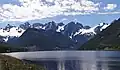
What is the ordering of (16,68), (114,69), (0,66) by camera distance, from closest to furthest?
1. (0,66)
2. (16,68)
3. (114,69)

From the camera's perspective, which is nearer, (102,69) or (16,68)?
(16,68)

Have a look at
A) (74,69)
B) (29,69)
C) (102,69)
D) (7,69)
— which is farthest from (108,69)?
(7,69)

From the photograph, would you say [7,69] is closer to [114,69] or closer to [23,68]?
[23,68]

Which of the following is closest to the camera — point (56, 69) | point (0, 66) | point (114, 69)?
point (0, 66)

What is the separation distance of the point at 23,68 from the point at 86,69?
244 ft

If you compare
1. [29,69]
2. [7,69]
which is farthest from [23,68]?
[7,69]

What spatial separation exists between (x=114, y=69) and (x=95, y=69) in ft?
20.9

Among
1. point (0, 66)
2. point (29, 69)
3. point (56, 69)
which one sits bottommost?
point (56, 69)

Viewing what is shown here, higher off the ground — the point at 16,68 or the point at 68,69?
the point at 16,68

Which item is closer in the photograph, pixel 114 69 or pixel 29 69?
pixel 29 69

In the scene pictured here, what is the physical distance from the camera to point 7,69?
2730 cm

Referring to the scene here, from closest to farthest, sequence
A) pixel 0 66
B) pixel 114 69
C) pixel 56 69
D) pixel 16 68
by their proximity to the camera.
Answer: pixel 0 66, pixel 16 68, pixel 114 69, pixel 56 69

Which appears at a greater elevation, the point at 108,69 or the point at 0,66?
the point at 0,66

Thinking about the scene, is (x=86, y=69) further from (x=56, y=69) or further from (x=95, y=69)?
(x=56, y=69)
